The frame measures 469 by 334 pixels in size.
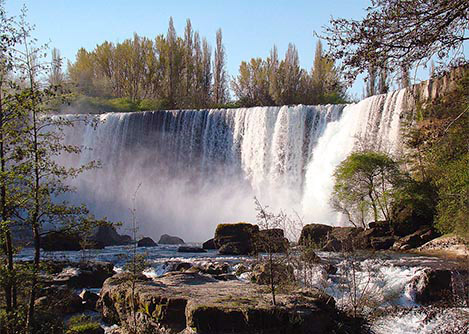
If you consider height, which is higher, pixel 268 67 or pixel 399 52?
pixel 268 67

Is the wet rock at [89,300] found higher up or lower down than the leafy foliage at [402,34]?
lower down

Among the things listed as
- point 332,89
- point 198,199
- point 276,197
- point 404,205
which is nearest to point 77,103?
point 198,199

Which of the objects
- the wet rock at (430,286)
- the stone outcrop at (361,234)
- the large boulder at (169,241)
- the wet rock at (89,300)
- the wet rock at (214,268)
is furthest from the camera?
the large boulder at (169,241)

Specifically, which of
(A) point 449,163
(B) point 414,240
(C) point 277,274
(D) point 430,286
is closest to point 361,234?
(B) point 414,240

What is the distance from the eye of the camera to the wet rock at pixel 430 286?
37.9 feet

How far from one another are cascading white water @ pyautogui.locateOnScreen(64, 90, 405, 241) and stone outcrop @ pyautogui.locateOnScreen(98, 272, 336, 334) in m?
18.6

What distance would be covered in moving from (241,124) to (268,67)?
78.7 ft

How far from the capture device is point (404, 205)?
2233 cm

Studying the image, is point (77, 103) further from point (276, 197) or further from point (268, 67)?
point (276, 197)

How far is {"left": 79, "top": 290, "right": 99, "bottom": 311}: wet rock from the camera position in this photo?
1145 cm

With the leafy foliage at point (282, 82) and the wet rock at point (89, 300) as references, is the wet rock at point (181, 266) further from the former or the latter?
the leafy foliage at point (282, 82)

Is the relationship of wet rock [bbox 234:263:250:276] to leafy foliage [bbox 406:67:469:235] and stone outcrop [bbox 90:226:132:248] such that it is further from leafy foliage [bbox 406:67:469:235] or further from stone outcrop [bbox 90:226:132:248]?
stone outcrop [bbox 90:226:132:248]

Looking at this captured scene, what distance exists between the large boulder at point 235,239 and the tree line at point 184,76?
32.8 m

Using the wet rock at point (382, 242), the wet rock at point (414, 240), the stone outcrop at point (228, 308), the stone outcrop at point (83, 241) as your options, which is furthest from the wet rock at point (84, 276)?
the wet rock at point (414, 240)
